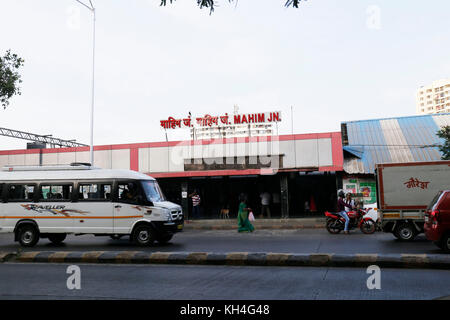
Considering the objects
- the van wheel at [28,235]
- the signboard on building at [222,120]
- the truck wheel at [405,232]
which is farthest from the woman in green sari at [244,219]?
the signboard on building at [222,120]

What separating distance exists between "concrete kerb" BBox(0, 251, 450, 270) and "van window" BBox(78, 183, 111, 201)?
321 centimetres

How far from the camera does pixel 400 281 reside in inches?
270

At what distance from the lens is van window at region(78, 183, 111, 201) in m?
12.9

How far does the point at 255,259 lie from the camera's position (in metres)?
8.75

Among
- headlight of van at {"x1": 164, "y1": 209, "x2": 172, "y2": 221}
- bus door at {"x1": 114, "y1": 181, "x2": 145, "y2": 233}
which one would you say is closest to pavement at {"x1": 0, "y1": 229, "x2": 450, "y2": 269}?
bus door at {"x1": 114, "y1": 181, "x2": 145, "y2": 233}

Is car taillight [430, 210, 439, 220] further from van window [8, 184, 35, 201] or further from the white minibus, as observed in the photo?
van window [8, 184, 35, 201]

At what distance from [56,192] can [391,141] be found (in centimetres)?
1970

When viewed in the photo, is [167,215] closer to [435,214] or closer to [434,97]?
[435,214]

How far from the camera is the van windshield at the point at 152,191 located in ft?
42.2

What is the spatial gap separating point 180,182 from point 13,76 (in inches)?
477

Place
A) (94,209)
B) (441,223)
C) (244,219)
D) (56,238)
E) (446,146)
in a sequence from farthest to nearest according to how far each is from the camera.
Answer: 1. (446,146)
2. (244,219)
3. (56,238)
4. (94,209)
5. (441,223)

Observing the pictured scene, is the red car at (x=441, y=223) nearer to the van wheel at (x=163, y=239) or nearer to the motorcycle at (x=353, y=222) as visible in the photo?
the motorcycle at (x=353, y=222)

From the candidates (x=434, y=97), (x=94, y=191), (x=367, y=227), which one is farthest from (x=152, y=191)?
(x=434, y=97)
